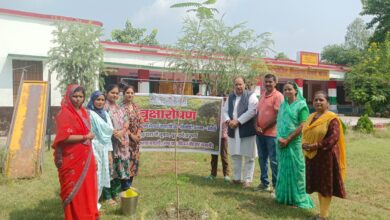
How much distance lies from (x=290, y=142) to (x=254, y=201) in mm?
990

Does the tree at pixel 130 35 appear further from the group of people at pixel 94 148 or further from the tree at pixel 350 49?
the group of people at pixel 94 148

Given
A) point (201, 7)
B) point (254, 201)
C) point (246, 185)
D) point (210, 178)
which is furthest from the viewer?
point (210, 178)

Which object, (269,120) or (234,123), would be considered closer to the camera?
(269,120)

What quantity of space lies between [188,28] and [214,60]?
1276 millimetres

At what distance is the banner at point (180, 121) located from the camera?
6.47 m

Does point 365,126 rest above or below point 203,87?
below

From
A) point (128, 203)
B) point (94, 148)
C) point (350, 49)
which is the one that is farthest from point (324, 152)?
point (350, 49)

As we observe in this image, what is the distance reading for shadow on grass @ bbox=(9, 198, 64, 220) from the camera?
13.9 feet

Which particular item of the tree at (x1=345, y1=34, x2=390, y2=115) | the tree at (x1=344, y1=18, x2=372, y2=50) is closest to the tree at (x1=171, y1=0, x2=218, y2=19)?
the tree at (x1=345, y1=34, x2=390, y2=115)

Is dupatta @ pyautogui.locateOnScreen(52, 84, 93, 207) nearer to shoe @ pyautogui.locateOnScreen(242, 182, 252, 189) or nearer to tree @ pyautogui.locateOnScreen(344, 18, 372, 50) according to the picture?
shoe @ pyautogui.locateOnScreen(242, 182, 252, 189)

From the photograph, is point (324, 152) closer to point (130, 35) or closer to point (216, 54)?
point (216, 54)

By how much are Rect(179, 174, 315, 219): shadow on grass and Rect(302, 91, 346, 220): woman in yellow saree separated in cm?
37

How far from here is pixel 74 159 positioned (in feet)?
11.7

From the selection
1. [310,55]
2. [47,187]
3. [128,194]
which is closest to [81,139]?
[128,194]
